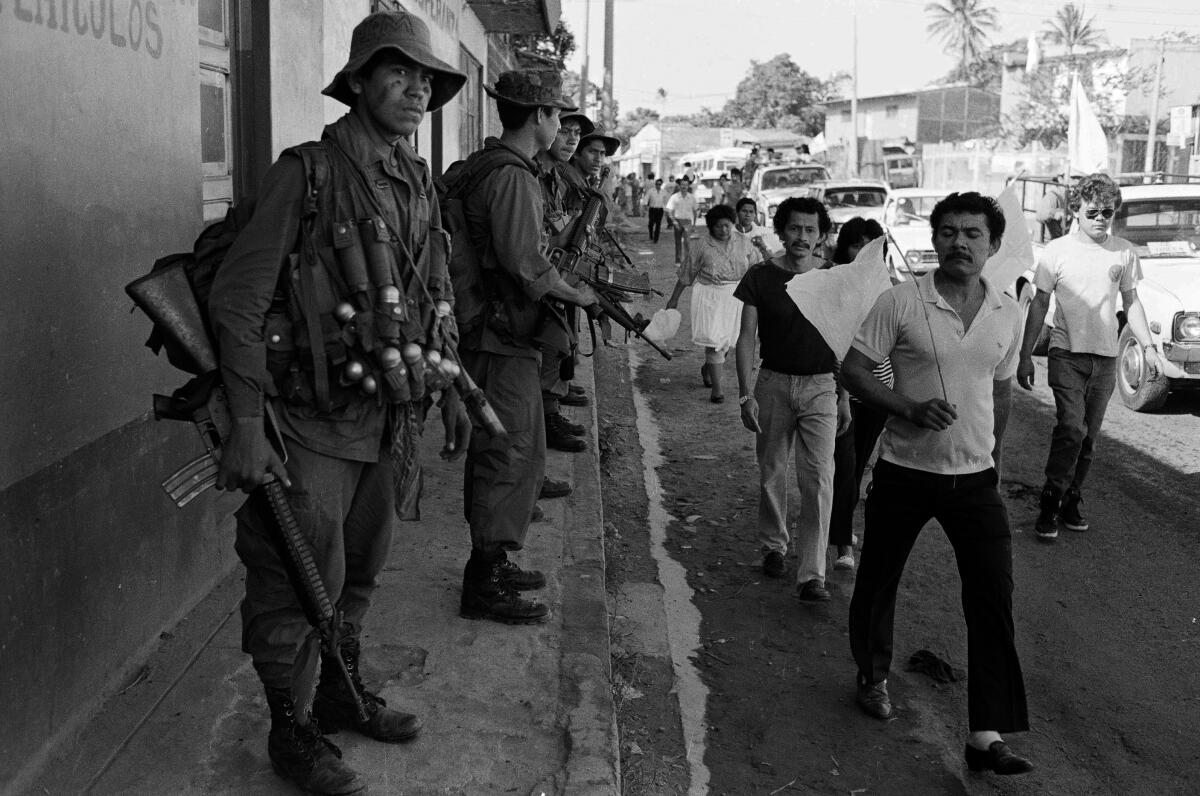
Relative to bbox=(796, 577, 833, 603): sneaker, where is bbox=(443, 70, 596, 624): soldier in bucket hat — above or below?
above

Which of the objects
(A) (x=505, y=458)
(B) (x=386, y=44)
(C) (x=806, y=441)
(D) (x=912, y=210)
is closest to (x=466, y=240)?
(A) (x=505, y=458)

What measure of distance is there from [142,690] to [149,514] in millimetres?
547

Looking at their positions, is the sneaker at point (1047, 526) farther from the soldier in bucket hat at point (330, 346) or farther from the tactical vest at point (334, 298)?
the tactical vest at point (334, 298)

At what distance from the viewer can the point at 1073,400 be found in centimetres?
671

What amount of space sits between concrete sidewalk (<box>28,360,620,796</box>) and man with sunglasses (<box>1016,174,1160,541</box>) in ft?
9.54

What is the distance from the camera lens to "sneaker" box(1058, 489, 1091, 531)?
678 centimetres

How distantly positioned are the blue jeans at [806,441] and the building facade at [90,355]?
249cm

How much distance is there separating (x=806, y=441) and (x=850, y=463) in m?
0.47

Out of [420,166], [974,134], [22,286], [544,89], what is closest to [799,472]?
[544,89]

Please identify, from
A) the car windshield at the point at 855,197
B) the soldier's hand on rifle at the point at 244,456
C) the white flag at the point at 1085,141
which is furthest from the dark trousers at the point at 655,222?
the soldier's hand on rifle at the point at 244,456

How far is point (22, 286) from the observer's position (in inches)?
119

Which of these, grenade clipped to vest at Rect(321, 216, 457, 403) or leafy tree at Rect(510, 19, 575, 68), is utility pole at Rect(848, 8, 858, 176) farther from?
grenade clipped to vest at Rect(321, 216, 457, 403)

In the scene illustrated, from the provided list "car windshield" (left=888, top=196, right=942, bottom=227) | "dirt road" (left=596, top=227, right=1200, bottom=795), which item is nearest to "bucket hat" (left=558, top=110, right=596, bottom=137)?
"dirt road" (left=596, top=227, right=1200, bottom=795)

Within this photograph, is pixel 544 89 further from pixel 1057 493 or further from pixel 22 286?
pixel 1057 493
